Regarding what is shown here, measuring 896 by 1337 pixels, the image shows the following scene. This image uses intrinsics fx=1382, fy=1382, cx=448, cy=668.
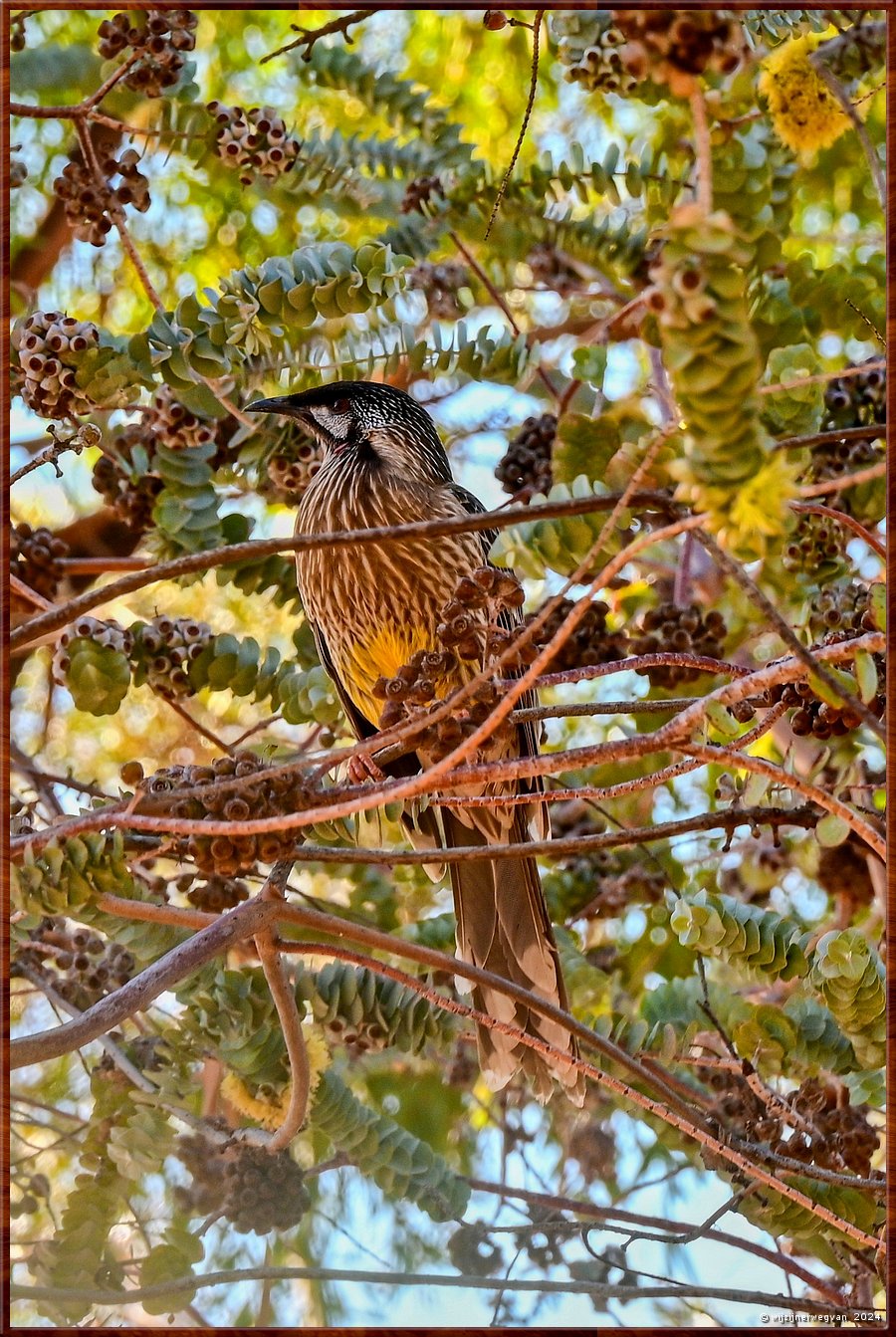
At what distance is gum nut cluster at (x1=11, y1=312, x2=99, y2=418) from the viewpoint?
60.2 inches

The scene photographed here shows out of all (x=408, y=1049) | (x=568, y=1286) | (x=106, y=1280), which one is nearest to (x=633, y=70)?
(x=568, y=1286)

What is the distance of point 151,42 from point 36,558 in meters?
0.63

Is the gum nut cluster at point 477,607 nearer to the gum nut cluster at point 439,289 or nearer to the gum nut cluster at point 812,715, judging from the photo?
the gum nut cluster at point 812,715

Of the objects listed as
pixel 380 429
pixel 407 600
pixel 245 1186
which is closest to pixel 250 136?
pixel 380 429

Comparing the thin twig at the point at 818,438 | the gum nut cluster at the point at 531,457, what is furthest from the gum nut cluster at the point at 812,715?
the gum nut cluster at the point at 531,457

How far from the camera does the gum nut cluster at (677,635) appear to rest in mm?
1838

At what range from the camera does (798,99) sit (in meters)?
1.63

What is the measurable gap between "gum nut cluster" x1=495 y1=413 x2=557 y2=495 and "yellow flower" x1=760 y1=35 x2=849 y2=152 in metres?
0.50

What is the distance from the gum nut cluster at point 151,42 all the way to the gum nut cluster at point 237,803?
847 mm

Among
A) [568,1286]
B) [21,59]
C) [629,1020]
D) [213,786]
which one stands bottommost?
[568,1286]

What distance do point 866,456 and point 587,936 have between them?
1015 mm

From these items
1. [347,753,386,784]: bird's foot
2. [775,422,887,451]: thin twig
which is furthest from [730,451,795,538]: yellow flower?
[347,753,386,784]: bird's foot

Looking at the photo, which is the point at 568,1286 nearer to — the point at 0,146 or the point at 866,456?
the point at 866,456

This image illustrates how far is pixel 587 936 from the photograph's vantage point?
2371 mm
